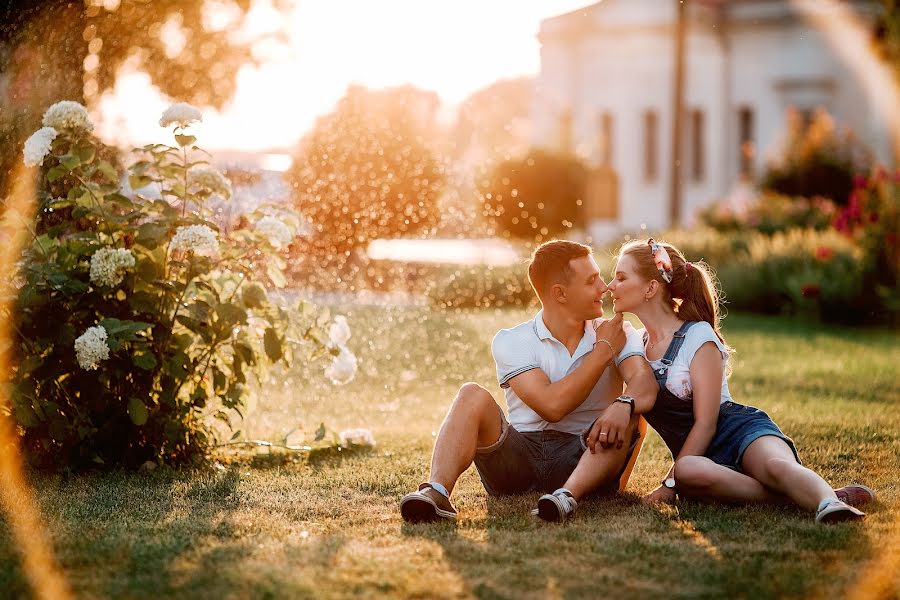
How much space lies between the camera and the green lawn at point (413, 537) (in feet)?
12.6

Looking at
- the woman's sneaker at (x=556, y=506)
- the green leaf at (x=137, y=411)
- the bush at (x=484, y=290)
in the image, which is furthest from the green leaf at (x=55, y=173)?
the bush at (x=484, y=290)

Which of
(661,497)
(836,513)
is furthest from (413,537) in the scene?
(836,513)

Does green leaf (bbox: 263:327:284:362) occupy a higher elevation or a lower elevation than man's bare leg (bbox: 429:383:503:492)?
higher

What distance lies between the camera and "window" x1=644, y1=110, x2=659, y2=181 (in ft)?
108

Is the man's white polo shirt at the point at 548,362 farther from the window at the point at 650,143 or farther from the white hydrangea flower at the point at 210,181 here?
the window at the point at 650,143

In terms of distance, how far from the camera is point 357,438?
6750 millimetres

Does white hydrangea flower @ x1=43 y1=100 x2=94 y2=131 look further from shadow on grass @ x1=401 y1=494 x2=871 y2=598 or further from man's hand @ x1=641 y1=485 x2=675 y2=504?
man's hand @ x1=641 y1=485 x2=675 y2=504

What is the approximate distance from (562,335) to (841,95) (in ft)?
87.3

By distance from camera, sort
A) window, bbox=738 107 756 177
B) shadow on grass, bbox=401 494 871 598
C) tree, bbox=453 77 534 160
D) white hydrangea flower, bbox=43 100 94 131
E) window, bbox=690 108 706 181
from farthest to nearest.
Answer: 1. window, bbox=690 108 706 181
2. window, bbox=738 107 756 177
3. tree, bbox=453 77 534 160
4. white hydrangea flower, bbox=43 100 94 131
5. shadow on grass, bbox=401 494 871 598

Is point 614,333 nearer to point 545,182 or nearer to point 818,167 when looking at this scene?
point 818,167

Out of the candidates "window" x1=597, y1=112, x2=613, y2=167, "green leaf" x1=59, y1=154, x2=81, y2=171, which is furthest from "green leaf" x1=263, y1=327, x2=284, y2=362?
"window" x1=597, y1=112, x2=613, y2=167

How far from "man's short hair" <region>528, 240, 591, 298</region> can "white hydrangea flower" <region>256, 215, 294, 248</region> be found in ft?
3.82

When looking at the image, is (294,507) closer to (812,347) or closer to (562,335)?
(562,335)

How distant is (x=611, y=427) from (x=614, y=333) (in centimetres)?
40
